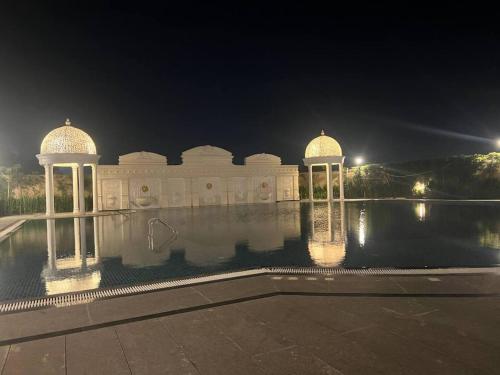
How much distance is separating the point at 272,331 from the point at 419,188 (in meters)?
34.2

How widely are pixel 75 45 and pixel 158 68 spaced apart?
8862 mm

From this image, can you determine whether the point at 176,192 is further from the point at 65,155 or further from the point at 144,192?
the point at 65,155

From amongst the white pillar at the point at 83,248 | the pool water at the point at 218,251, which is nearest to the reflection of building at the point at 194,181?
the pool water at the point at 218,251

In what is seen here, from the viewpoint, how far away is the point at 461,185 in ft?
104

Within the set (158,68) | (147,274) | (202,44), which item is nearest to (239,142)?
(158,68)

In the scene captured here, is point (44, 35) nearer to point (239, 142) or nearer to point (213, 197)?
point (213, 197)

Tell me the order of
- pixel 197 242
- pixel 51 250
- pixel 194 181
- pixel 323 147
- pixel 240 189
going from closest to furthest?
pixel 51 250 → pixel 197 242 → pixel 194 181 → pixel 323 147 → pixel 240 189

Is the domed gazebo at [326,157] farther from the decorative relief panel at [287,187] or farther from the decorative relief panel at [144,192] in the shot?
the decorative relief panel at [144,192]

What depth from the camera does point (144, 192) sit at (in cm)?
3019

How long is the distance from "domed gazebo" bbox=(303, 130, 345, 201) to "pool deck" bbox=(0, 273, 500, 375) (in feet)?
90.6

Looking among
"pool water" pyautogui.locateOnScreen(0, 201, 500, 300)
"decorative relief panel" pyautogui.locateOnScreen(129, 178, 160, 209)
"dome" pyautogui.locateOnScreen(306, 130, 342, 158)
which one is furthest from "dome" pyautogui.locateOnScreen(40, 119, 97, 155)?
"dome" pyautogui.locateOnScreen(306, 130, 342, 158)

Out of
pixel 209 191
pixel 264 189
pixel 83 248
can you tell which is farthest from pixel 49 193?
pixel 264 189

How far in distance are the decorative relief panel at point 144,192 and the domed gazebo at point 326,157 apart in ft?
43.3

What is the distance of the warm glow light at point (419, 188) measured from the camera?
112 feet
